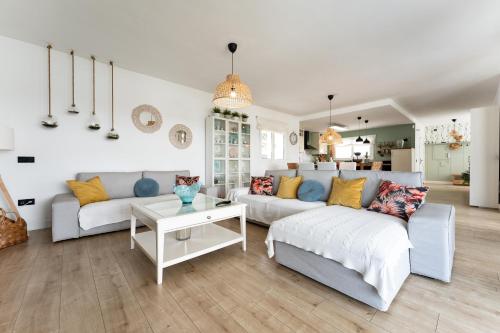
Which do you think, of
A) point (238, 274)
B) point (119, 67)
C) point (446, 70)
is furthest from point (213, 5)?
point (446, 70)

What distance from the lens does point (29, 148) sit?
2908 millimetres

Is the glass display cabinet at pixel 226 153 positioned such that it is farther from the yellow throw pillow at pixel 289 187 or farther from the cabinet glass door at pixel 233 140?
the yellow throw pillow at pixel 289 187

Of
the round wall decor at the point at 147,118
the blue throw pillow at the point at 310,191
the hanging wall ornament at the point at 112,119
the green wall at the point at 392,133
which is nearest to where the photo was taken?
the blue throw pillow at the point at 310,191

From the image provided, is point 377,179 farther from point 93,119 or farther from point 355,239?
point 93,119

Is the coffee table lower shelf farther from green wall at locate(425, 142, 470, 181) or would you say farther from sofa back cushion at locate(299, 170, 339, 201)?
green wall at locate(425, 142, 470, 181)

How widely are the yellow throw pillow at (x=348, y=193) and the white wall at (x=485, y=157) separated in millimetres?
3766

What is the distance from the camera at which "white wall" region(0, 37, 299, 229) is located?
9.26 feet

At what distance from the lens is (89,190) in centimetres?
288

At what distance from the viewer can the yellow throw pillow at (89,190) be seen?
280 cm

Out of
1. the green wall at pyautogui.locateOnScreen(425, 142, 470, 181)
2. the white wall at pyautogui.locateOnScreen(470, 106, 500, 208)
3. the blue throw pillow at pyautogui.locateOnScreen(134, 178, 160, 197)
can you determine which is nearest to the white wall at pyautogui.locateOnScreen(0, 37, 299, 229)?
the blue throw pillow at pyautogui.locateOnScreen(134, 178, 160, 197)

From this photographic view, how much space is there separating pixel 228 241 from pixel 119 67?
3436 millimetres

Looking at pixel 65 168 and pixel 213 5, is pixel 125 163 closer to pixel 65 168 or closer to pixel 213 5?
pixel 65 168

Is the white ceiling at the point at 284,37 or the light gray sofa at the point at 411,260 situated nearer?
the light gray sofa at the point at 411,260

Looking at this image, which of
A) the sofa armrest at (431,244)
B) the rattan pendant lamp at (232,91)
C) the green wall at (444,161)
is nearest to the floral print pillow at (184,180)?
the rattan pendant lamp at (232,91)
